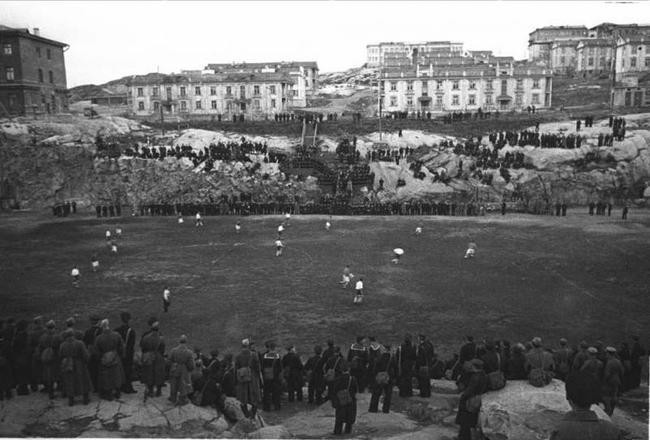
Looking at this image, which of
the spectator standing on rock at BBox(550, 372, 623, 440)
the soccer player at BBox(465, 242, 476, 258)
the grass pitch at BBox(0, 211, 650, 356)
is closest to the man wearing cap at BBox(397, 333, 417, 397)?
the grass pitch at BBox(0, 211, 650, 356)

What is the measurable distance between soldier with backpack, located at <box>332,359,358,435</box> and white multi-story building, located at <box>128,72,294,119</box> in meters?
65.8

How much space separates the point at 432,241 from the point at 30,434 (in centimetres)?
2471

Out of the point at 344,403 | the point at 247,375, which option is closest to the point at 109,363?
the point at 247,375

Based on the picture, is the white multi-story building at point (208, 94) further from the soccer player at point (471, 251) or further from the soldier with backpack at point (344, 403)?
the soldier with backpack at point (344, 403)

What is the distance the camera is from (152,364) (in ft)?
39.6

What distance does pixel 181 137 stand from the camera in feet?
189

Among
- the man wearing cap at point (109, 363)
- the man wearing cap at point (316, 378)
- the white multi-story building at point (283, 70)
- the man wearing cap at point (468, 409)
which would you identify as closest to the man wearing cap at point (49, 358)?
the man wearing cap at point (109, 363)

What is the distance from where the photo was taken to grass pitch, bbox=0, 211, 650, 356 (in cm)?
1839

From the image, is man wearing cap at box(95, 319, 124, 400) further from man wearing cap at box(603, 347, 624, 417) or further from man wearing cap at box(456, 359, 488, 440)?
man wearing cap at box(603, 347, 624, 417)

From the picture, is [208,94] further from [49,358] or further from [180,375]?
[180,375]

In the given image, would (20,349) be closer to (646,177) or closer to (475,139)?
(646,177)

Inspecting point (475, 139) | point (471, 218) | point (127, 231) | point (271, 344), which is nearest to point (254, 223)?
point (127, 231)

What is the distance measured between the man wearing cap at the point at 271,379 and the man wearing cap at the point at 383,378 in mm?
2226

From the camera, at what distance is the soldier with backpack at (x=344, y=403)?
36.4ft
